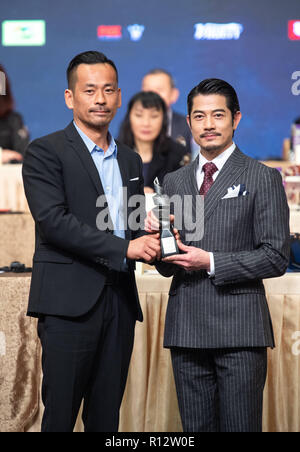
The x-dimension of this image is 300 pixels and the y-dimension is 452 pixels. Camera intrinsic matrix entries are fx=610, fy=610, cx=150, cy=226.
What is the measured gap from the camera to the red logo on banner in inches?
219

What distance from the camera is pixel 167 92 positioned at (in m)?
5.06

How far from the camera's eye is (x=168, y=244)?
1.68 m

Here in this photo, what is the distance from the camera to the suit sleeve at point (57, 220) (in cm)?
165

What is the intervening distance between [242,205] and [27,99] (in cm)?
441

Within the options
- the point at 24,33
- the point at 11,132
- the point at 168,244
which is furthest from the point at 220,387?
the point at 24,33

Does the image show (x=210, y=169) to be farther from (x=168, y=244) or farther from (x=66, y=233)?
(x=66, y=233)

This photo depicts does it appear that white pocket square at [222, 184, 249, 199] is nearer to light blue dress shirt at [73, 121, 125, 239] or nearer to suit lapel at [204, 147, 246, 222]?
suit lapel at [204, 147, 246, 222]

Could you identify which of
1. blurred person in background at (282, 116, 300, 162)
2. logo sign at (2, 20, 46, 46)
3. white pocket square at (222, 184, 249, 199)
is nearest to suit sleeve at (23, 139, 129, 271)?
white pocket square at (222, 184, 249, 199)

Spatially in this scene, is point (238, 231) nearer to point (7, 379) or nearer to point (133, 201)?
point (133, 201)

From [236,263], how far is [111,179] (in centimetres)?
45

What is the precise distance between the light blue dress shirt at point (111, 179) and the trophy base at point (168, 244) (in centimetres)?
16

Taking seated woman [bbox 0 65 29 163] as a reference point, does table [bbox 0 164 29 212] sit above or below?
below

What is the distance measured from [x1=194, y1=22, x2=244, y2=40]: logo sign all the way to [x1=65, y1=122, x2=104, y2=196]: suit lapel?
405cm

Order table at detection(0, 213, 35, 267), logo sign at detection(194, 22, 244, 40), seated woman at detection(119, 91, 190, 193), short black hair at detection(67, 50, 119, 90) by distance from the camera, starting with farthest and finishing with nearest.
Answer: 1. logo sign at detection(194, 22, 244, 40)
2. seated woman at detection(119, 91, 190, 193)
3. table at detection(0, 213, 35, 267)
4. short black hair at detection(67, 50, 119, 90)
